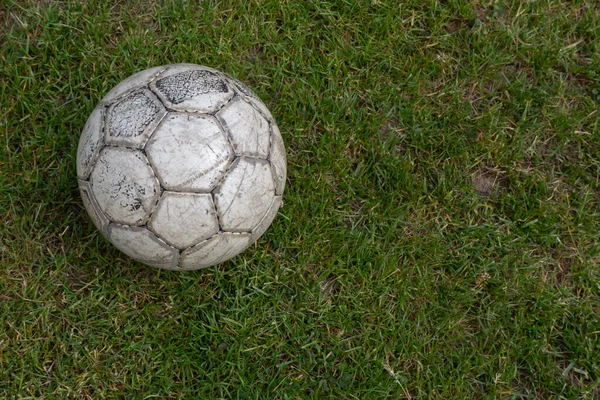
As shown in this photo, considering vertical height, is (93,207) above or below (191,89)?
below

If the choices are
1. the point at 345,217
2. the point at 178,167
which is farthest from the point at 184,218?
the point at 345,217

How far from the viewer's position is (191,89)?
8.01ft

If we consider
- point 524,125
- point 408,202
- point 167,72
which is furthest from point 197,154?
point 524,125

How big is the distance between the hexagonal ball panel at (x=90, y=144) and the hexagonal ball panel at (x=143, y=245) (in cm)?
27

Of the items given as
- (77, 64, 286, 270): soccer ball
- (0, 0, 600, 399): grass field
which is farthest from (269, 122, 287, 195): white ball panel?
(0, 0, 600, 399): grass field

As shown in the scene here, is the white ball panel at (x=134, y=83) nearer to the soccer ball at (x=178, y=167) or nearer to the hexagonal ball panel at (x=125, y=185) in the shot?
the soccer ball at (x=178, y=167)

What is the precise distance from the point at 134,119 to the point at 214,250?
2.09ft

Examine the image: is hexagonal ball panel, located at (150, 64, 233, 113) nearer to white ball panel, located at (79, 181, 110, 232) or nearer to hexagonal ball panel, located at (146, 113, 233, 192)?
hexagonal ball panel, located at (146, 113, 233, 192)

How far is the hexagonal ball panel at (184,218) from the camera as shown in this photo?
2.35m

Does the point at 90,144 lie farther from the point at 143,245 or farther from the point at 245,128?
the point at 245,128

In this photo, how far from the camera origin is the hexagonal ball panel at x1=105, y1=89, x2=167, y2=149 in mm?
2354

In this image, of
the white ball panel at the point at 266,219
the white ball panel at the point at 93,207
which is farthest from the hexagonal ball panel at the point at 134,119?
the white ball panel at the point at 266,219

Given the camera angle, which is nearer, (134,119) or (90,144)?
(134,119)

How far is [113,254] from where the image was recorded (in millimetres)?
3035
